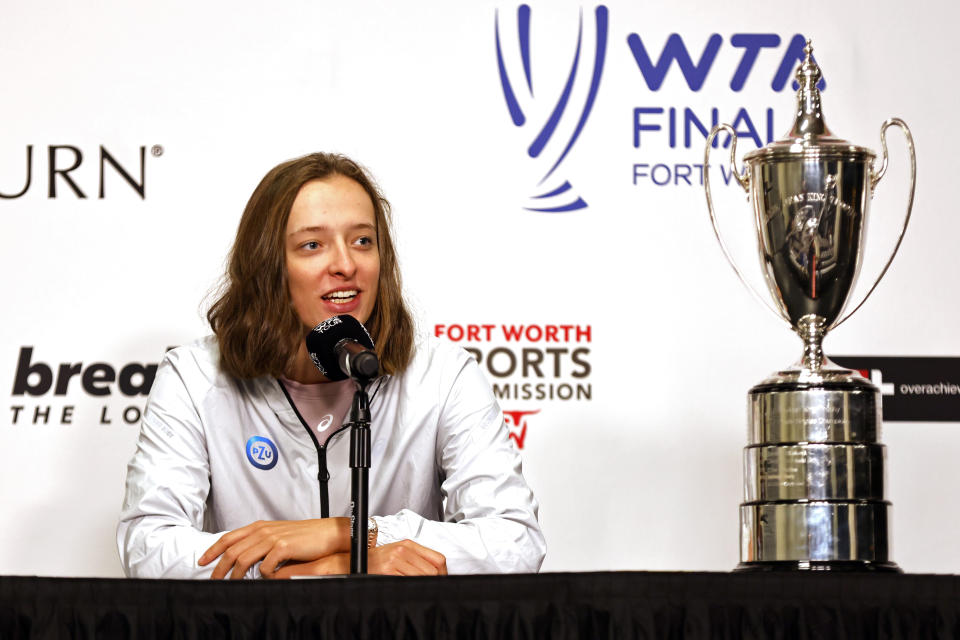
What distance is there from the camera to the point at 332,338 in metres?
1.63

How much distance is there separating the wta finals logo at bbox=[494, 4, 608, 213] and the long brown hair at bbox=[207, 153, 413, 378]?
24.3 inches

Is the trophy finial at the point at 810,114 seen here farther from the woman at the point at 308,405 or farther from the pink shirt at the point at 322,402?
the pink shirt at the point at 322,402

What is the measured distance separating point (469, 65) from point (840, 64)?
0.87 m

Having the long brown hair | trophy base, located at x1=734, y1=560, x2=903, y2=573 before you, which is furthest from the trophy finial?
the long brown hair

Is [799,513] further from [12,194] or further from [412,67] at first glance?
[12,194]

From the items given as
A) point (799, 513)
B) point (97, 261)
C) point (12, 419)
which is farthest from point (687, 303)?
point (12, 419)

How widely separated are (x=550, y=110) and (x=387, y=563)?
1.39m

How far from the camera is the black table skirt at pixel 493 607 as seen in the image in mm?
1184

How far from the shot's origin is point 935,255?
9.24 ft

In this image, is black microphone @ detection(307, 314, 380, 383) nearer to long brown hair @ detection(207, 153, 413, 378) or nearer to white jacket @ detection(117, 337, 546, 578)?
white jacket @ detection(117, 337, 546, 578)

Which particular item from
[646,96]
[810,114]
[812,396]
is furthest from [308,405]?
[646,96]

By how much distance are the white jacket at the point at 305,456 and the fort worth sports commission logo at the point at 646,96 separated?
776mm

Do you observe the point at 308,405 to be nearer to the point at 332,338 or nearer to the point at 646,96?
the point at 332,338

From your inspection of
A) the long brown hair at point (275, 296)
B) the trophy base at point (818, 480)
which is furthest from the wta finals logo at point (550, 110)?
the trophy base at point (818, 480)
